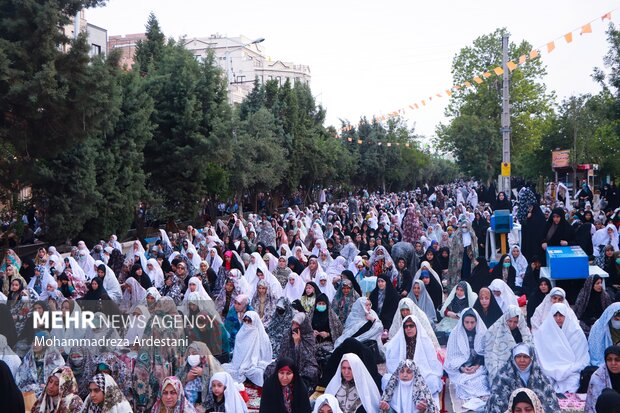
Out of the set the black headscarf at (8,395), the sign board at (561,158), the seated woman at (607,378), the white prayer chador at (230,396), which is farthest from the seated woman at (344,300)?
the sign board at (561,158)

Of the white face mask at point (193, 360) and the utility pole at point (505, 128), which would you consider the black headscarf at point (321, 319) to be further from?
the utility pole at point (505, 128)

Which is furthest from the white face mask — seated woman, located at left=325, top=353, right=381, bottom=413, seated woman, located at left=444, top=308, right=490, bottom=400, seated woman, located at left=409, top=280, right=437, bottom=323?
seated woman, located at left=409, top=280, right=437, bottom=323

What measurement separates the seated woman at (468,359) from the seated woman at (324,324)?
5.11 ft

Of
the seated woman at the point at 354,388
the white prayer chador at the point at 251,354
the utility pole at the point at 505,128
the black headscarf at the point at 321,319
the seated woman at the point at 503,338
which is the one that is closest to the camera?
the seated woman at the point at 354,388

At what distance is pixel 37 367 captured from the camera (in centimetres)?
750

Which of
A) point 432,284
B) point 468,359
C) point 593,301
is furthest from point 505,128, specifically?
point 468,359

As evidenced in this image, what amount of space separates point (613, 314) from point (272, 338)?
3.80 meters

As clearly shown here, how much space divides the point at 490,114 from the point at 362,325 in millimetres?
32796

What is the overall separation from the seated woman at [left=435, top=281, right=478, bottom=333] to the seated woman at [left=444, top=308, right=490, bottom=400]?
1786 mm

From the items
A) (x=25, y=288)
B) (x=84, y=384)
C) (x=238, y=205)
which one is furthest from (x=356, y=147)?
(x=84, y=384)

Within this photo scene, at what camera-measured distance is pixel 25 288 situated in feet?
35.4

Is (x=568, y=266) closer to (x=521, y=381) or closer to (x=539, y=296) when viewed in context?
(x=539, y=296)

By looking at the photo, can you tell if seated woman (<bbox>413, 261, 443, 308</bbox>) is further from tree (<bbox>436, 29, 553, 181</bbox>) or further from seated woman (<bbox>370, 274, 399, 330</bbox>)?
tree (<bbox>436, 29, 553, 181</bbox>)

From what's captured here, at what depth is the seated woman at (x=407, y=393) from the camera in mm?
5742
